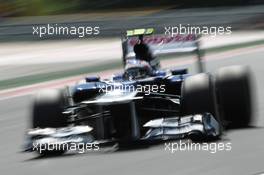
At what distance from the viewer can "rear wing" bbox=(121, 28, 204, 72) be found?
8.61 m

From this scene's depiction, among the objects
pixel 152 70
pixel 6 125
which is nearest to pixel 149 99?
pixel 152 70

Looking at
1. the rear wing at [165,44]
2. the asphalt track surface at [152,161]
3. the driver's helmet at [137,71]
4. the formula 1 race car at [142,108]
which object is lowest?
the asphalt track surface at [152,161]

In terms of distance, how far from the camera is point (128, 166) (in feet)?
22.5

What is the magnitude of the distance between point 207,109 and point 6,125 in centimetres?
376

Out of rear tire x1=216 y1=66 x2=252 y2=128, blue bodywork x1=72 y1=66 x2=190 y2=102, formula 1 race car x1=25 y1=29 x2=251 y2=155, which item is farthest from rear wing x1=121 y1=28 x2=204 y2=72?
rear tire x1=216 y1=66 x2=252 y2=128

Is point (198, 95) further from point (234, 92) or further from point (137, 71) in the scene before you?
point (137, 71)

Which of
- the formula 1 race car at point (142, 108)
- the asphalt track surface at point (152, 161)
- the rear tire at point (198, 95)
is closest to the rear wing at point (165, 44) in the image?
the formula 1 race car at point (142, 108)

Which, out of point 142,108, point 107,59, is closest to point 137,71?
point 142,108

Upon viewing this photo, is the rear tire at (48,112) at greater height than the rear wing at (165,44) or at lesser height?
lesser

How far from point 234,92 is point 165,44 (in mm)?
→ 999

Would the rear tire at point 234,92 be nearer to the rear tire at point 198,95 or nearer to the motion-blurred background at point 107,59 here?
the motion-blurred background at point 107,59

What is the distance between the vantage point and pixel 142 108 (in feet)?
26.2

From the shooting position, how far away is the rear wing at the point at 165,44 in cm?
861

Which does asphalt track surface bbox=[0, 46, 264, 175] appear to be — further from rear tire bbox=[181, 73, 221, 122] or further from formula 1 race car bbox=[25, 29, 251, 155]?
rear tire bbox=[181, 73, 221, 122]
